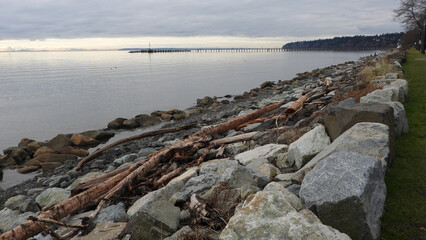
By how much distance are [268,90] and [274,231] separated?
2647 centimetres

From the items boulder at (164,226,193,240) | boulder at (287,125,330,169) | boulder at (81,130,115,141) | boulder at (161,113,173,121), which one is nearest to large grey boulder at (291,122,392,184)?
boulder at (287,125,330,169)

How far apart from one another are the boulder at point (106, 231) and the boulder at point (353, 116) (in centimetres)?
381

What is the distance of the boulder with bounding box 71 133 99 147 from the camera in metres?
13.6

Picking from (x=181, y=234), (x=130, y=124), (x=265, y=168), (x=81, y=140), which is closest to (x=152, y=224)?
(x=181, y=234)

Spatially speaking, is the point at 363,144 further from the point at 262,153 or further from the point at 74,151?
the point at 74,151

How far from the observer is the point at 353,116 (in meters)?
5.29

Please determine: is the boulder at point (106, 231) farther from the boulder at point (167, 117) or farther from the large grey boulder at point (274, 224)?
the boulder at point (167, 117)

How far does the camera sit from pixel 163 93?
3042cm

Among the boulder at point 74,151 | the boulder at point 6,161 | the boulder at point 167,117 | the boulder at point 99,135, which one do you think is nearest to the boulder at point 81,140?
the boulder at point 99,135

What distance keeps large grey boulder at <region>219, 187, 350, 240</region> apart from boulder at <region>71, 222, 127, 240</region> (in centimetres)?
188

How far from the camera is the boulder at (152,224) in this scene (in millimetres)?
3645

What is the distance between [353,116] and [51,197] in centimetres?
660

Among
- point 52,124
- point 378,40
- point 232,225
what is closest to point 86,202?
point 232,225

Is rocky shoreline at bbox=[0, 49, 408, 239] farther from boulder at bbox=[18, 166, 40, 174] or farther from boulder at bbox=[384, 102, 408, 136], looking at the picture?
boulder at bbox=[18, 166, 40, 174]
